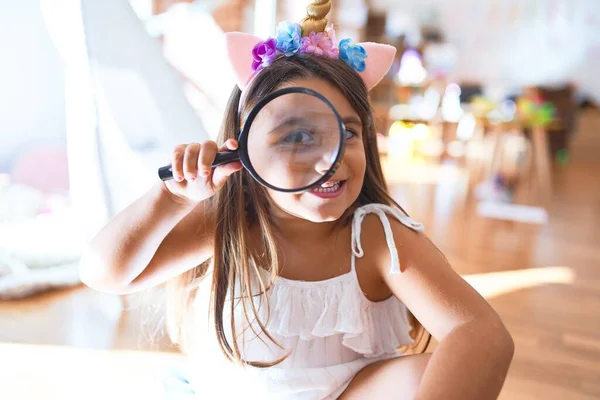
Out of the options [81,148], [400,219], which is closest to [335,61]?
[400,219]

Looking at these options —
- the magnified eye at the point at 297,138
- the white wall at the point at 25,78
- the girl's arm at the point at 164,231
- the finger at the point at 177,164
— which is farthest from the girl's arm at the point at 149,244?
the white wall at the point at 25,78

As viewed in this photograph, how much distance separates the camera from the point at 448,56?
6918 millimetres

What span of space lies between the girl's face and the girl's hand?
5.4 inches

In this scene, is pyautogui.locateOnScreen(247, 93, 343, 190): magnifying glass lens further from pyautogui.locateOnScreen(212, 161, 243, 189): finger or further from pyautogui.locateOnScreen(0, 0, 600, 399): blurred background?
pyautogui.locateOnScreen(0, 0, 600, 399): blurred background

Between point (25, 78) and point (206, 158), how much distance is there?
134 cm

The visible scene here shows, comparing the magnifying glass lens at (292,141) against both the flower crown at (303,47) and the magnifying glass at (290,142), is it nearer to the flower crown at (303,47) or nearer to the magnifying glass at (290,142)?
the magnifying glass at (290,142)

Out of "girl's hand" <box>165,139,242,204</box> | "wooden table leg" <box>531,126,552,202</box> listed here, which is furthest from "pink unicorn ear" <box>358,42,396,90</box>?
"wooden table leg" <box>531,126,552,202</box>

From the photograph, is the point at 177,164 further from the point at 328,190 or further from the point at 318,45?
the point at 318,45

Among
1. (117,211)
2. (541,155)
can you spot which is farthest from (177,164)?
(541,155)

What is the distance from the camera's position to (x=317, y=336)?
1085mm

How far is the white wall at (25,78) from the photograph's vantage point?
6.01 feet

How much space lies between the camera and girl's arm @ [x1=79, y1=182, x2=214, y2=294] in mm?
970

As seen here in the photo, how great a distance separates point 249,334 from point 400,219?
0.37 metres

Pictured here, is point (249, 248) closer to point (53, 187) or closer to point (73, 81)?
point (73, 81)
